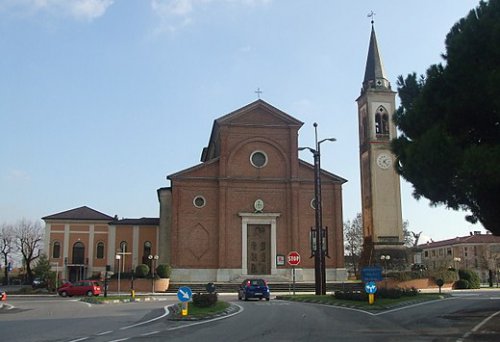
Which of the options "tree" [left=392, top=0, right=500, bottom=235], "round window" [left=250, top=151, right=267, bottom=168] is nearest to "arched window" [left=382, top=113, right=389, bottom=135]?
"round window" [left=250, top=151, right=267, bottom=168]

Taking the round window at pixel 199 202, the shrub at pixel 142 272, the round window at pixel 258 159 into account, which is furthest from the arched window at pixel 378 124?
the shrub at pixel 142 272

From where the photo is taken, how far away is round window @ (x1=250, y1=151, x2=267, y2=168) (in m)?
54.4

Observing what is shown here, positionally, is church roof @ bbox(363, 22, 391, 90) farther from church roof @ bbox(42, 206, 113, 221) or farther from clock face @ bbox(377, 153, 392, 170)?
church roof @ bbox(42, 206, 113, 221)

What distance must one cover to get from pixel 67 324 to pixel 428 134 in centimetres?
1231

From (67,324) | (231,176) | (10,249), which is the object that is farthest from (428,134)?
(10,249)

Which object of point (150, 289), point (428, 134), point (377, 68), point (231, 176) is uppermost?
point (377, 68)

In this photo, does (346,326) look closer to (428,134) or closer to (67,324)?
(428,134)

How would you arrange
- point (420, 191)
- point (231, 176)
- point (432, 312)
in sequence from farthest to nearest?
point (231, 176) → point (432, 312) → point (420, 191)

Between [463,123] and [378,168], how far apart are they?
42338 mm

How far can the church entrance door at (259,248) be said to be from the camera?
52656 millimetres

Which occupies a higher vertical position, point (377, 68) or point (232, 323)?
point (377, 68)

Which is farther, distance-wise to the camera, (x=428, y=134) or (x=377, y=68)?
(x=377, y=68)

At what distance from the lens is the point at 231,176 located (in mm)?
53438

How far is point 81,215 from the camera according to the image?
63.6m
